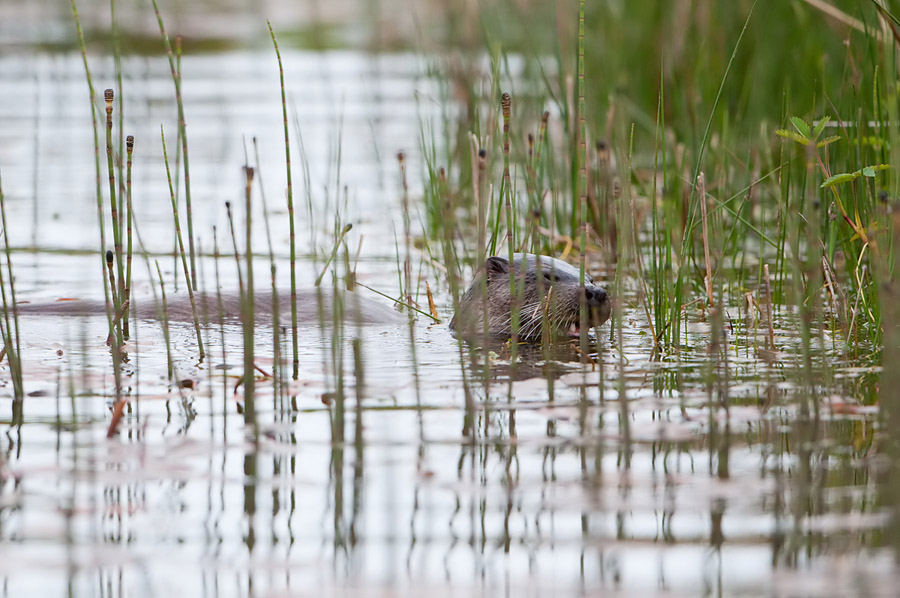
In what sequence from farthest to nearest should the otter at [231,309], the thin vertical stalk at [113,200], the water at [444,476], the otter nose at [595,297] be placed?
the otter at [231,309]
the otter nose at [595,297]
the thin vertical stalk at [113,200]
the water at [444,476]

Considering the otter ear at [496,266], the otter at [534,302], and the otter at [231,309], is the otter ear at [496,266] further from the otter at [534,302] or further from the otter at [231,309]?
the otter at [231,309]

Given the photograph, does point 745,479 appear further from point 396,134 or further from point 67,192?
point 396,134

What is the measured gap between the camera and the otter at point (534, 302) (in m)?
4.28

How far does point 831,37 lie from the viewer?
6.35 m

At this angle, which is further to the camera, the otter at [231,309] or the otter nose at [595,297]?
the otter at [231,309]

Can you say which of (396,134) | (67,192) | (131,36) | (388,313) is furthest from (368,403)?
(131,36)

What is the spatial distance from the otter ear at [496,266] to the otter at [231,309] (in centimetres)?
39

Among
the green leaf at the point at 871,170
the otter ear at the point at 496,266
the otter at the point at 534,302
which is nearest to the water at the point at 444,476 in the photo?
the otter at the point at 534,302

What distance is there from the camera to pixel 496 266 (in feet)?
15.6

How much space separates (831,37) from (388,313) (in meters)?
2.95

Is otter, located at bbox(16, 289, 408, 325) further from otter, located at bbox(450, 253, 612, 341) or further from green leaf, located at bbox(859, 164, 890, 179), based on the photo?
green leaf, located at bbox(859, 164, 890, 179)

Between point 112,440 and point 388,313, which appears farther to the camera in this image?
point 388,313

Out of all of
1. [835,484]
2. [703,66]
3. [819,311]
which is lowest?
[835,484]

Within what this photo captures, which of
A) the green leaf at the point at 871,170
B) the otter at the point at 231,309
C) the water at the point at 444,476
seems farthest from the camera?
the otter at the point at 231,309
